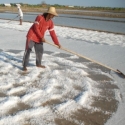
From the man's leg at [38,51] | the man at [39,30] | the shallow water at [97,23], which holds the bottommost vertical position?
the shallow water at [97,23]

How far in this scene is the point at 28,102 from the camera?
12.0ft

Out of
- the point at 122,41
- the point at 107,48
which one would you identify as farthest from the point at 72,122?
the point at 122,41

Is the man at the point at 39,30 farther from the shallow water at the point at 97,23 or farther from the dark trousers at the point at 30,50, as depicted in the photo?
the shallow water at the point at 97,23

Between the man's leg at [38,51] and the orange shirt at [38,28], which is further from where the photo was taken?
the man's leg at [38,51]

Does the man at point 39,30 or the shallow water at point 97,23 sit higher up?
the man at point 39,30

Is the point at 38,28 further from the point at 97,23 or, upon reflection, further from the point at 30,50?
the point at 97,23

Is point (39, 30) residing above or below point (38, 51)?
above

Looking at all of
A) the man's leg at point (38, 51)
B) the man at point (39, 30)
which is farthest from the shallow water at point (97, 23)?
the man at point (39, 30)

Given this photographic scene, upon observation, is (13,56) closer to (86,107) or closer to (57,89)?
(57,89)

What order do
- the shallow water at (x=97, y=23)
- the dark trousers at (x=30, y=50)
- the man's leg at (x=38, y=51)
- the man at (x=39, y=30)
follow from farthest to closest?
the shallow water at (x=97, y=23) → the man's leg at (x=38, y=51) → the dark trousers at (x=30, y=50) → the man at (x=39, y=30)

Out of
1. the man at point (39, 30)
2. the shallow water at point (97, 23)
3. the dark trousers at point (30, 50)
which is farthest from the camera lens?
the shallow water at point (97, 23)

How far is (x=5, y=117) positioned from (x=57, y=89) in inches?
51.6

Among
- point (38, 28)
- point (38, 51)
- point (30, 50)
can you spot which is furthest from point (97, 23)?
point (38, 28)

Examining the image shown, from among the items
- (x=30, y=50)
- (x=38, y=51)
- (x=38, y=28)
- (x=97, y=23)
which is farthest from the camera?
(x=97, y=23)
